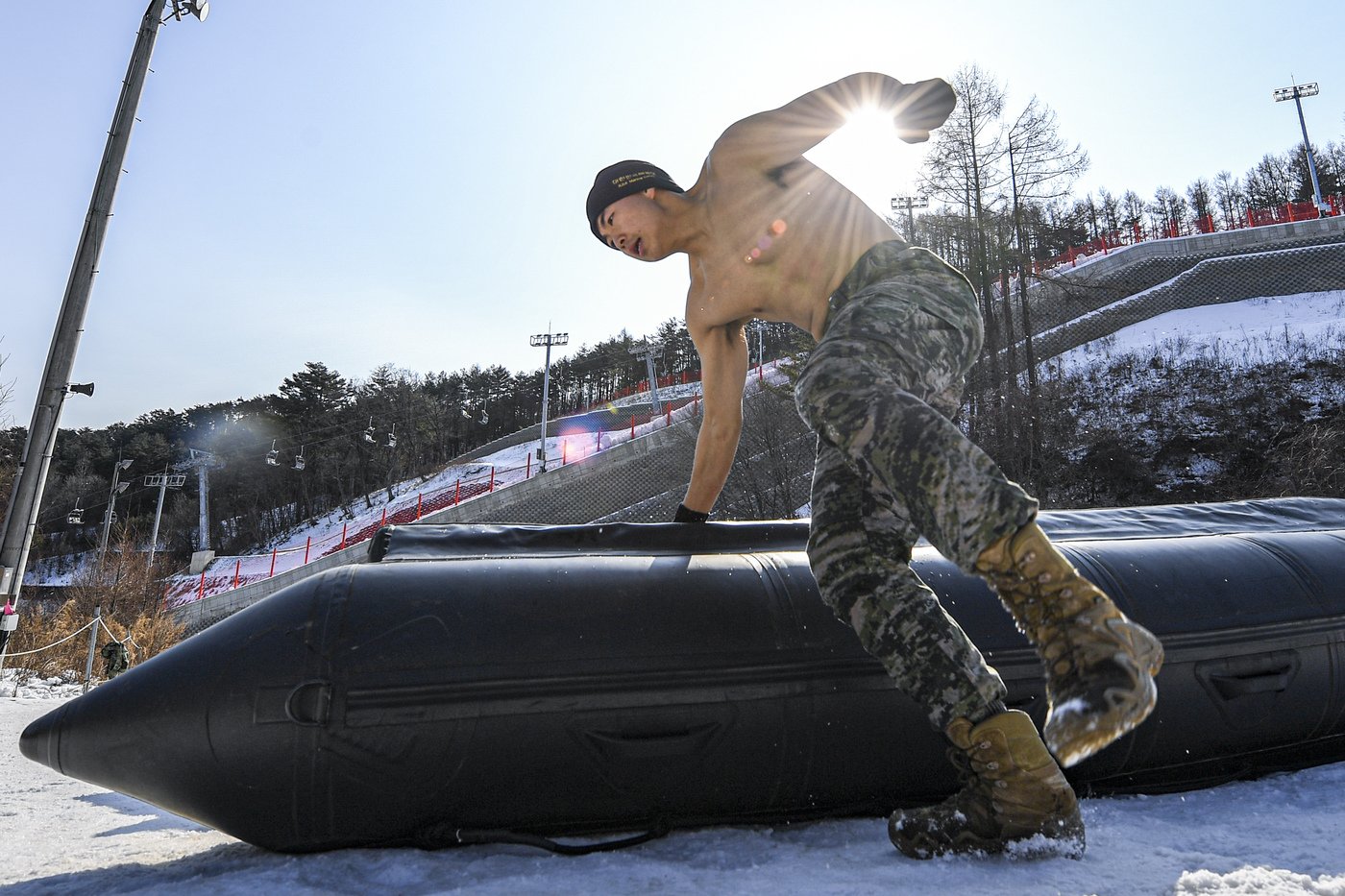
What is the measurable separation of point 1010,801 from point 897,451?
673 millimetres

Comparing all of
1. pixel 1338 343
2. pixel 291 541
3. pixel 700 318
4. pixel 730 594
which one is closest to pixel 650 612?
pixel 730 594

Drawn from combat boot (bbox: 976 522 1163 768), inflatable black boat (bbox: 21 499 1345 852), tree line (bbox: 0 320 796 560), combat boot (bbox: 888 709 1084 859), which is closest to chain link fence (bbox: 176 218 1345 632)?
inflatable black boat (bbox: 21 499 1345 852)

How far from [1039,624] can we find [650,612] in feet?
2.93

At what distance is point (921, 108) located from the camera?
2.01 m

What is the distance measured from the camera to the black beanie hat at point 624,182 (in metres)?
2.57

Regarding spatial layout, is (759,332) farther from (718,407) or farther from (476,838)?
(476,838)

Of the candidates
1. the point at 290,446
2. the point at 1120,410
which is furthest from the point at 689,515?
the point at 290,446

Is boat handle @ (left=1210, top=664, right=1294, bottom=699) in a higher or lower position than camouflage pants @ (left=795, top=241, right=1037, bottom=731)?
lower

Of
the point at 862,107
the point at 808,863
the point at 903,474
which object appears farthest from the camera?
the point at 862,107

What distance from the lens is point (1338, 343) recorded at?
21.9 m

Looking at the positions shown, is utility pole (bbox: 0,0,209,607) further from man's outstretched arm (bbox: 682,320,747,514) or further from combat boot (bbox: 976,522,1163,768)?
combat boot (bbox: 976,522,1163,768)

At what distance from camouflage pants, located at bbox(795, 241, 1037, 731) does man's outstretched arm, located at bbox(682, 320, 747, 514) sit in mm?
661

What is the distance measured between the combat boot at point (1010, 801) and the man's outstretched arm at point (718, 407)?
1.30 meters

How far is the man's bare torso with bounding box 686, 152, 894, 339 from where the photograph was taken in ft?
7.04
